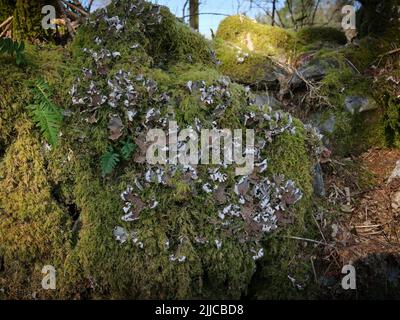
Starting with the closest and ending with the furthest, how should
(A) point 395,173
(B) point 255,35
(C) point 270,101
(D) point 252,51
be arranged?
(A) point 395,173, (C) point 270,101, (D) point 252,51, (B) point 255,35

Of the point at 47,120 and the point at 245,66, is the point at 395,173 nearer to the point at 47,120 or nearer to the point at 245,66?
the point at 245,66

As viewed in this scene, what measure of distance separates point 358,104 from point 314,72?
931mm

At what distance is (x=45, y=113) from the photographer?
3238 mm

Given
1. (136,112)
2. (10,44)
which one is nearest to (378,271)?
(136,112)

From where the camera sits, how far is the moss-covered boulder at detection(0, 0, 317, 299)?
320 centimetres

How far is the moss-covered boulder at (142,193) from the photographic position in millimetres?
3199

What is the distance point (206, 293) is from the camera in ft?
10.8

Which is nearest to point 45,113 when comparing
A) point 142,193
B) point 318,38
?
point 142,193

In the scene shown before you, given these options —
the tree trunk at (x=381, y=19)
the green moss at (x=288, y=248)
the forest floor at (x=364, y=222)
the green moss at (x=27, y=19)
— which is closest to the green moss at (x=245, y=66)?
the tree trunk at (x=381, y=19)

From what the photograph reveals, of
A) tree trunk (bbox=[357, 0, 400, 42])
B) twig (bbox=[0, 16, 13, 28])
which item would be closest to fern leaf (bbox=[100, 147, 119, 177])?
twig (bbox=[0, 16, 13, 28])

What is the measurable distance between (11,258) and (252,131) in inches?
100

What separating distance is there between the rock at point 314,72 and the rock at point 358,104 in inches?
26.9

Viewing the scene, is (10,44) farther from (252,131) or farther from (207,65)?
(252,131)

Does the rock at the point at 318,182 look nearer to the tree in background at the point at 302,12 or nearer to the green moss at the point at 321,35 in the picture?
the green moss at the point at 321,35
